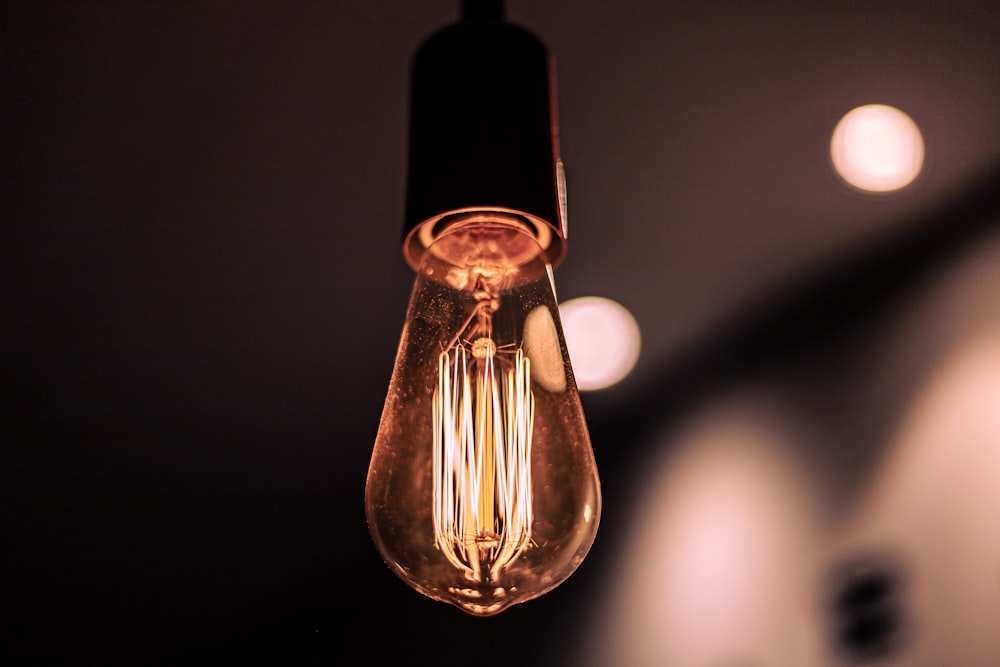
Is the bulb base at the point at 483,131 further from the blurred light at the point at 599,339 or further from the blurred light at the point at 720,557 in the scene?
the blurred light at the point at 720,557

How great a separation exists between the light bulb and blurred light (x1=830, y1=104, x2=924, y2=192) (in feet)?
2.44

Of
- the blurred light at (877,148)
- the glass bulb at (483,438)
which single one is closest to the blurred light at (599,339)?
the blurred light at (877,148)

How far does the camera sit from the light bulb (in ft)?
1.83

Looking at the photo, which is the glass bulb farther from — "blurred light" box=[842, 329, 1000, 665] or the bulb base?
"blurred light" box=[842, 329, 1000, 665]

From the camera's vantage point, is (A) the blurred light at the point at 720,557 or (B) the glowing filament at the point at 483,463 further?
(A) the blurred light at the point at 720,557

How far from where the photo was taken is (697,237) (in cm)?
Answer: 139

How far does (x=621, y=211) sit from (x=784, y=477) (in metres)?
0.59

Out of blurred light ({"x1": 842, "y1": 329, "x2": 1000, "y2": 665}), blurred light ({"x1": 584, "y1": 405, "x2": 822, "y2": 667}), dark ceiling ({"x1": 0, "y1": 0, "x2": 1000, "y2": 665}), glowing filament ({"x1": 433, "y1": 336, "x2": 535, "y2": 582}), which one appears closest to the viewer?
glowing filament ({"x1": 433, "y1": 336, "x2": 535, "y2": 582})

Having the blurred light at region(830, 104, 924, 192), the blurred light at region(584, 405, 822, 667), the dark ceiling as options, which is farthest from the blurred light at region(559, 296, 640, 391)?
the blurred light at region(830, 104, 924, 192)

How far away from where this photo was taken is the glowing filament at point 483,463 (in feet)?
1.82

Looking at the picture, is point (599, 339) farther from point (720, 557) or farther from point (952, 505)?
point (952, 505)

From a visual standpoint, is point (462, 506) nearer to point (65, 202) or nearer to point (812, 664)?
point (65, 202)

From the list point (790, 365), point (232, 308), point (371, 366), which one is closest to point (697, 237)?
point (790, 365)

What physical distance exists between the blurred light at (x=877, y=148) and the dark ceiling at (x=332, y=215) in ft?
0.07
